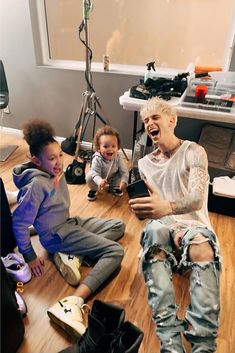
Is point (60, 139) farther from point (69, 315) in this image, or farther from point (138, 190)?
point (69, 315)

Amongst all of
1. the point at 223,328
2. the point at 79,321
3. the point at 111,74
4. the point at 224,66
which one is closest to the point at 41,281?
the point at 79,321

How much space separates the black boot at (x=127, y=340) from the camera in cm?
90

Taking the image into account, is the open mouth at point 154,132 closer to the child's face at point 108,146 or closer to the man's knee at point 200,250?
the man's knee at point 200,250

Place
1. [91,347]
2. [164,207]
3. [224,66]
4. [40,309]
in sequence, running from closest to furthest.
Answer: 1. [91,347]
2. [164,207]
3. [40,309]
4. [224,66]

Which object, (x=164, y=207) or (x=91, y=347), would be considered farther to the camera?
(x=164, y=207)

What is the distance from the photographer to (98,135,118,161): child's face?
187cm

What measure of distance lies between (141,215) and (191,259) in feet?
0.88

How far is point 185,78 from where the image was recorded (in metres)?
1.89

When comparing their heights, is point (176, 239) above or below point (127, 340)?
above

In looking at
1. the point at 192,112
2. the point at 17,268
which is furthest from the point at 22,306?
the point at 192,112

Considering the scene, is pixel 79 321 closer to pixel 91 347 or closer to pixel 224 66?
pixel 91 347

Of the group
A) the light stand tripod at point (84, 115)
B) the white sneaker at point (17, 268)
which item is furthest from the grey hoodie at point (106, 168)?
the white sneaker at point (17, 268)

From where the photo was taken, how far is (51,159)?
1.24 metres

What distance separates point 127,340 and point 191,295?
0.97 ft
